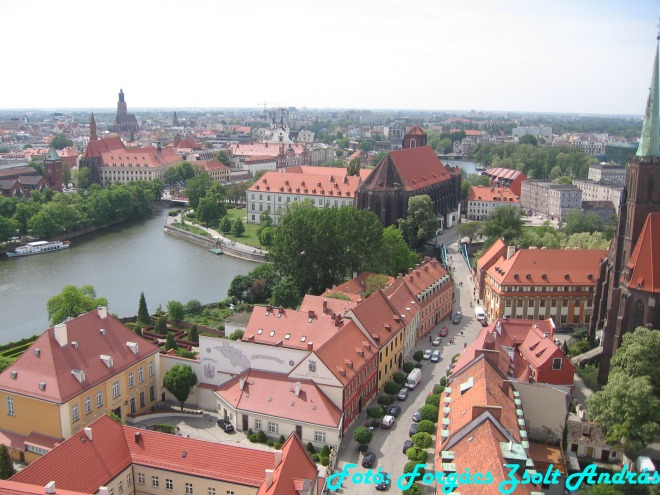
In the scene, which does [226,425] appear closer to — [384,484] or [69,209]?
[384,484]

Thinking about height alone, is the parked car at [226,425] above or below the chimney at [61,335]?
below

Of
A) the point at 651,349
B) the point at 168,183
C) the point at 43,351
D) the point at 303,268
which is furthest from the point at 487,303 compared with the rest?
the point at 168,183

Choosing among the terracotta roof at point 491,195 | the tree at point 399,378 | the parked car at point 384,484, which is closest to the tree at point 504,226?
the terracotta roof at point 491,195

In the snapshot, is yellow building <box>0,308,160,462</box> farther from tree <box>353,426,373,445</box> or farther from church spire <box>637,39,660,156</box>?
church spire <box>637,39,660,156</box>

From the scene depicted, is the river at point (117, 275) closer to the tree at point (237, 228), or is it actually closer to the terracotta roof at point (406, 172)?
the tree at point (237, 228)

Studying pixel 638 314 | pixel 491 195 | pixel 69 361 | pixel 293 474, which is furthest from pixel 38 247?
pixel 638 314

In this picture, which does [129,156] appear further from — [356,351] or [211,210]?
[356,351]

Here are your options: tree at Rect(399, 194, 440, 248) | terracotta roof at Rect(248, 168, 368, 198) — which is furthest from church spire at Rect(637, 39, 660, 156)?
terracotta roof at Rect(248, 168, 368, 198)
